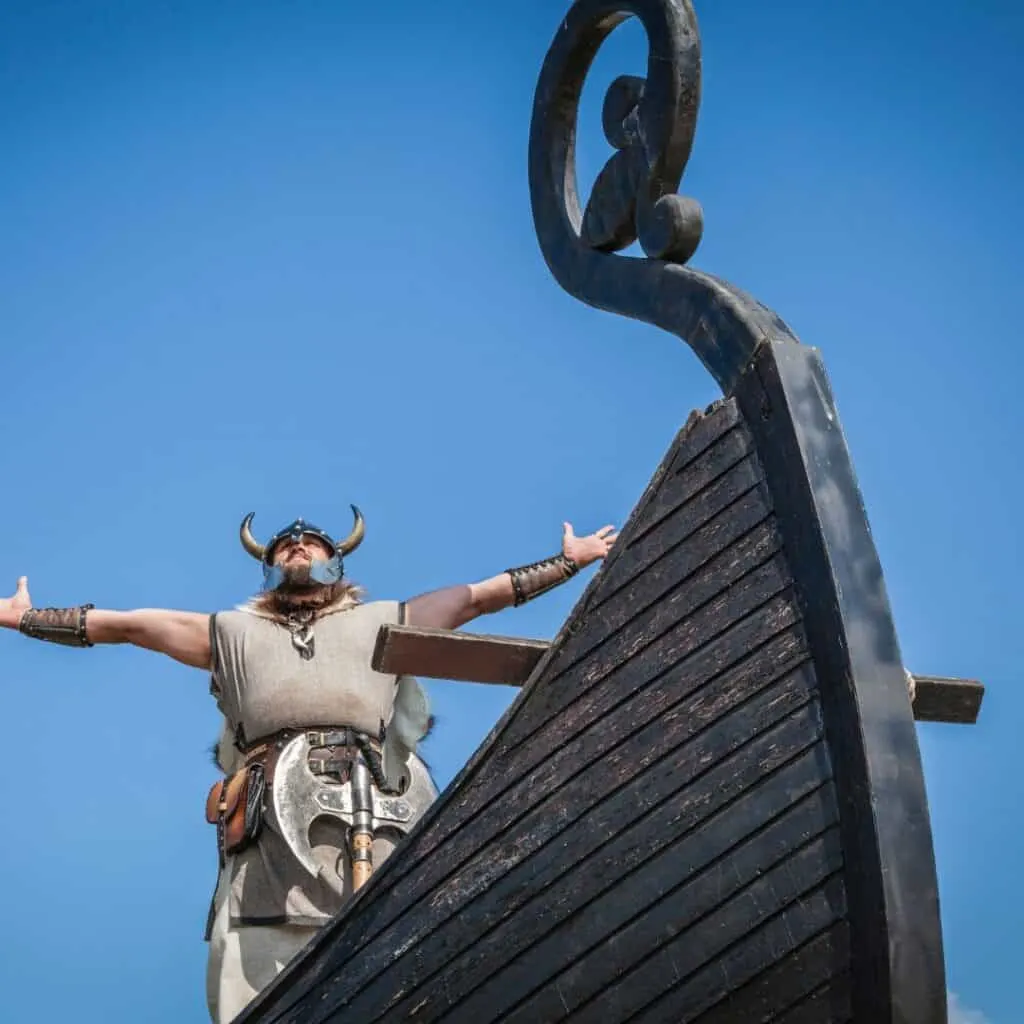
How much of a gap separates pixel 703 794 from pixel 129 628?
11.0 feet

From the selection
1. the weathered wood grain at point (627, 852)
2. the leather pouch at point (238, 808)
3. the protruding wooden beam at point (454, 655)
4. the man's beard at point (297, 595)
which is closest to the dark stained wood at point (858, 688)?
the weathered wood grain at point (627, 852)

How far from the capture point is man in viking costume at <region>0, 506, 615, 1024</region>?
20.2 ft

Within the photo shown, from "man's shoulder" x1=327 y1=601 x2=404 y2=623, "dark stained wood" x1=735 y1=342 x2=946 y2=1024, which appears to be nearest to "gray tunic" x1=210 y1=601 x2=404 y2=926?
"man's shoulder" x1=327 y1=601 x2=404 y2=623

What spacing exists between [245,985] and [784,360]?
284 centimetres

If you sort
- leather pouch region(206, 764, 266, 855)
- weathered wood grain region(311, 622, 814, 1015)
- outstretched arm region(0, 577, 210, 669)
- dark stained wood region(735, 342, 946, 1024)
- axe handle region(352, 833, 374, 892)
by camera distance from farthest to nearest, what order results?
outstretched arm region(0, 577, 210, 669), leather pouch region(206, 764, 266, 855), axe handle region(352, 833, 374, 892), weathered wood grain region(311, 622, 814, 1015), dark stained wood region(735, 342, 946, 1024)

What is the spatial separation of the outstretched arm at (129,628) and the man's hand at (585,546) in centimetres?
136

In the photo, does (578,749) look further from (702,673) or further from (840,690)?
(840,690)

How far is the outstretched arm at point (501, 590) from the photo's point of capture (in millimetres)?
6910

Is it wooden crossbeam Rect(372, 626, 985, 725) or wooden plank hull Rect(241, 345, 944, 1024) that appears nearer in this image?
wooden plank hull Rect(241, 345, 944, 1024)

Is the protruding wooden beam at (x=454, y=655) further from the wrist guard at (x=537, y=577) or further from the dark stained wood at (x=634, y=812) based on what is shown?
the wrist guard at (x=537, y=577)

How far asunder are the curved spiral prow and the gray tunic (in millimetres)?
1541

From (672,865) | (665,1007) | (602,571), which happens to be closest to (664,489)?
(602,571)

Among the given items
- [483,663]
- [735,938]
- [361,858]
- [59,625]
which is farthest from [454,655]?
[59,625]

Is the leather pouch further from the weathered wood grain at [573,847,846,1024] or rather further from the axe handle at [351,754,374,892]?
the weathered wood grain at [573,847,846,1024]
